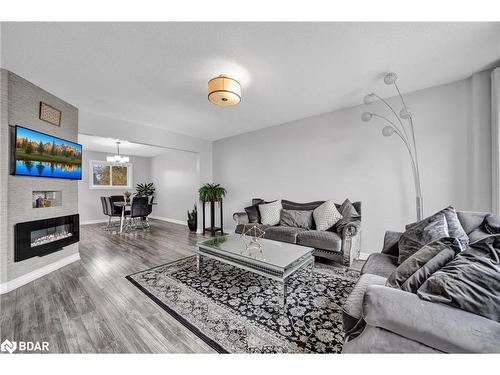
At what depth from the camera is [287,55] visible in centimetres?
189

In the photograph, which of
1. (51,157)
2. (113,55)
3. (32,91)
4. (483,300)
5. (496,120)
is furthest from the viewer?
(51,157)

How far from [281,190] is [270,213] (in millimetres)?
634

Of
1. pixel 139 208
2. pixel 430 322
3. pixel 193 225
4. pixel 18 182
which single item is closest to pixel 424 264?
pixel 430 322

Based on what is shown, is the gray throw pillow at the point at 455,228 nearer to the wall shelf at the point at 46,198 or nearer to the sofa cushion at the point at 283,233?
the sofa cushion at the point at 283,233

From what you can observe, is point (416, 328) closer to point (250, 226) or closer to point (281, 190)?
point (250, 226)

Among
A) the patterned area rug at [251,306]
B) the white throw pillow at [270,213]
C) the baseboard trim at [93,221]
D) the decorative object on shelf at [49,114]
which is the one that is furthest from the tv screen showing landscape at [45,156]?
the baseboard trim at [93,221]

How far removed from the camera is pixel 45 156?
2.47 m

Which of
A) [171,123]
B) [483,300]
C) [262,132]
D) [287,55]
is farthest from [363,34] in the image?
[171,123]

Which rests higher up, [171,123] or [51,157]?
[171,123]

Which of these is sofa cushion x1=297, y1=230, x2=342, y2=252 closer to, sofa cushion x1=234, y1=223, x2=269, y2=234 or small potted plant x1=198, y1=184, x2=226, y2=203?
sofa cushion x1=234, y1=223, x2=269, y2=234

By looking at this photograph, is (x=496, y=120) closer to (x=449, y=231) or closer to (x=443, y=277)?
(x=449, y=231)

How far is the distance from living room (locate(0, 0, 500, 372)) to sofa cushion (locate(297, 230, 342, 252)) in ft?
0.09

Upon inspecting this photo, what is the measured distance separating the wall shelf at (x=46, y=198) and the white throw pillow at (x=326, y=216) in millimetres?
3941
